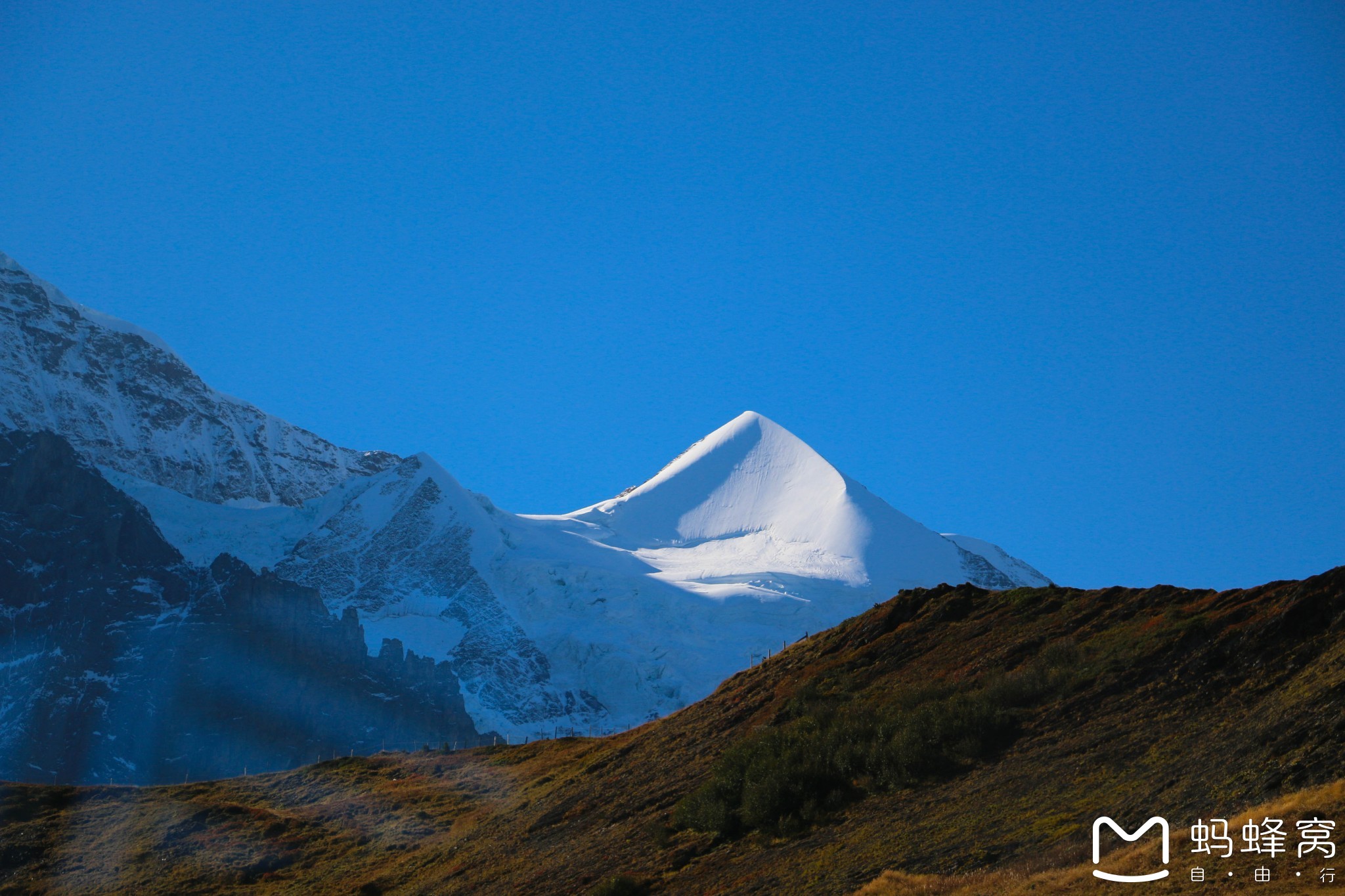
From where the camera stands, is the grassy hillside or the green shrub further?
the green shrub

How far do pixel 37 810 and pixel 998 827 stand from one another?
47.6 meters

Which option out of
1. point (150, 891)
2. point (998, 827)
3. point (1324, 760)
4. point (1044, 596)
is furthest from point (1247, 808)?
point (150, 891)

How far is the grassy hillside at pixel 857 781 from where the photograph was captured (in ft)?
94.3

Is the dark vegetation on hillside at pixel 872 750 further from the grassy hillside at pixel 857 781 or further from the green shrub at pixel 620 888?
the green shrub at pixel 620 888

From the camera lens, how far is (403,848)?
53.2 m

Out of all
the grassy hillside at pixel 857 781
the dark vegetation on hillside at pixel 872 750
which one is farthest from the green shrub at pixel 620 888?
the dark vegetation on hillside at pixel 872 750

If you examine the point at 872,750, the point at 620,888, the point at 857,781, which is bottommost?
the point at 620,888

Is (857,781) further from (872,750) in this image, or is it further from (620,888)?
(620,888)

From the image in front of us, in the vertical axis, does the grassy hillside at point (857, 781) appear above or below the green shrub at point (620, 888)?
above

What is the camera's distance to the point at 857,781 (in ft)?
130

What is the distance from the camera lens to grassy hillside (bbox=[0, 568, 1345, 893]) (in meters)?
28.7

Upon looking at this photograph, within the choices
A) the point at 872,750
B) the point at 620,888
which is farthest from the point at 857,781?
the point at 620,888

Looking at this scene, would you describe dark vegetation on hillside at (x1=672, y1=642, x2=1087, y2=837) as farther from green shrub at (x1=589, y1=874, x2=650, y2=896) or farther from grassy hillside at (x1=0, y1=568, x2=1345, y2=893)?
green shrub at (x1=589, y1=874, x2=650, y2=896)

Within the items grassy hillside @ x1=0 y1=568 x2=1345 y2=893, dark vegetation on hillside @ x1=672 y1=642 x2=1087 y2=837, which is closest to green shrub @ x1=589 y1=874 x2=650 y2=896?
grassy hillside @ x1=0 y1=568 x2=1345 y2=893
